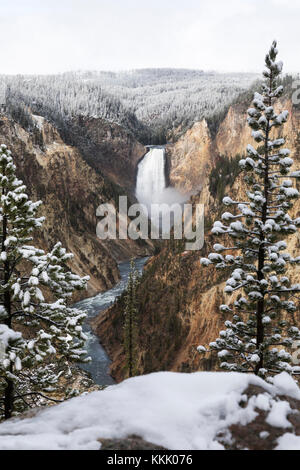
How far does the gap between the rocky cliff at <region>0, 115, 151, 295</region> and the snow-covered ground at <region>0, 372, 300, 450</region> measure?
147 ft

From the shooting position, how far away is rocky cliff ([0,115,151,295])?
57.0m

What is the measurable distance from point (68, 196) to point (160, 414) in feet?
232

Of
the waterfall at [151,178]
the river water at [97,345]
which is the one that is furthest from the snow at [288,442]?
the waterfall at [151,178]

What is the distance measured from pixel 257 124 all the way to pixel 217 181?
2850 centimetres

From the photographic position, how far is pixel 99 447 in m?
3.80

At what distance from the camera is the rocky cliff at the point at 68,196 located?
2243 inches

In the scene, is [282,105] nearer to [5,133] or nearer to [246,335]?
[5,133]

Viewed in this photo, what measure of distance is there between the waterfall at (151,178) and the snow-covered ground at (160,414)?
97.4 meters

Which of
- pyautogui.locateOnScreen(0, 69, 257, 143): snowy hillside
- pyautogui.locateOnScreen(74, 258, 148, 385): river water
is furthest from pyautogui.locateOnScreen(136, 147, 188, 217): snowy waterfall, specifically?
pyautogui.locateOnScreen(74, 258, 148, 385): river water

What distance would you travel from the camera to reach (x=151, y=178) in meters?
107

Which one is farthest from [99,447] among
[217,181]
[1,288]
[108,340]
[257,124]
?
[217,181]

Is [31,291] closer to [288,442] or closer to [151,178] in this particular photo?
[288,442]

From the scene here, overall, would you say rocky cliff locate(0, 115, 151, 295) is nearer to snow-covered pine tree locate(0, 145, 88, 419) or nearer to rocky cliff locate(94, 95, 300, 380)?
rocky cliff locate(94, 95, 300, 380)

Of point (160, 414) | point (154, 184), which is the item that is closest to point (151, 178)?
point (154, 184)
